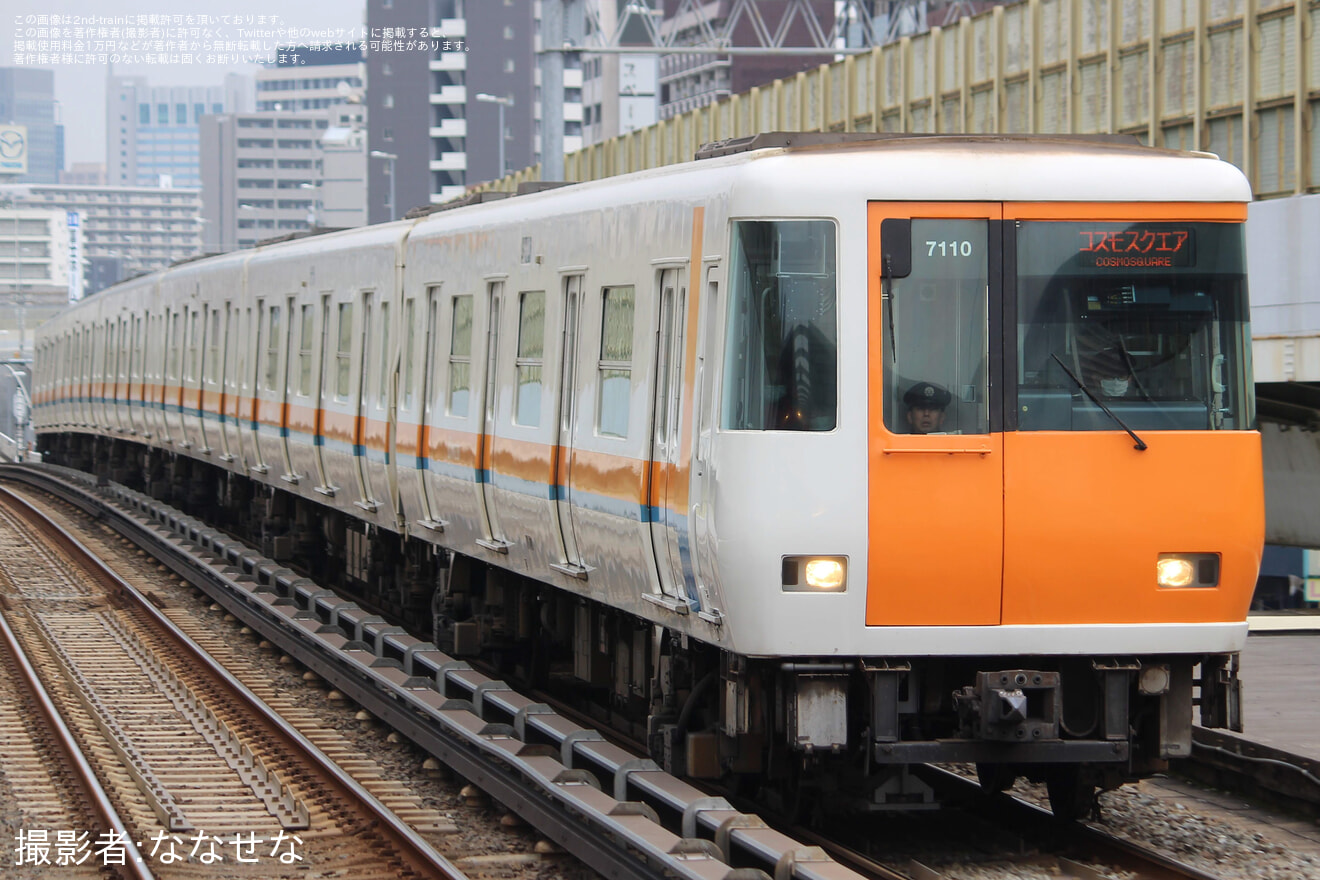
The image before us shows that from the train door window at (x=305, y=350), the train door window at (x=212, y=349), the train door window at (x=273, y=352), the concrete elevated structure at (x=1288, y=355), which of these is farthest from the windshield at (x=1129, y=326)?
A: the train door window at (x=212, y=349)

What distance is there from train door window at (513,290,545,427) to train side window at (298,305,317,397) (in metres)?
6.59

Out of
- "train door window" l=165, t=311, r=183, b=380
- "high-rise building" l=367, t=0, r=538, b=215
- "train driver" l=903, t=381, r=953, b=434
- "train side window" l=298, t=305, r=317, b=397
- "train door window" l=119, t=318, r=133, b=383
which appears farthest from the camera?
"high-rise building" l=367, t=0, r=538, b=215

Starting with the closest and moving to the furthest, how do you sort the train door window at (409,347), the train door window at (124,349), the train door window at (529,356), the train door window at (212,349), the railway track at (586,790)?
the railway track at (586,790) < the train door window at (529,356) < the train door window at (409,347) < the train door window at (212,349) < the train door window at (124,349)

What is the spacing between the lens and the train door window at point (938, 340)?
26.3 ft

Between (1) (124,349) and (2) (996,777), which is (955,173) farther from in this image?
(1) (124,349)

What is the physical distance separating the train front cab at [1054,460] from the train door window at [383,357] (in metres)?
7.60

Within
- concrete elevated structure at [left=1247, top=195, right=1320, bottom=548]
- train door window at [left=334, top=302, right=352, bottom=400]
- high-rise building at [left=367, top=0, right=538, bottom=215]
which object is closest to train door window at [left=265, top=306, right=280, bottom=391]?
train door window at [left=334, top=302, right=352, bottom=400]

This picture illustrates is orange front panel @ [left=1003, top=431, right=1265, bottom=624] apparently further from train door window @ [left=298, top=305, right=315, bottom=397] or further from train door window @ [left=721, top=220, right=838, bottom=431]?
train door window @ [left=298, top=305, right=315, bottom=397]

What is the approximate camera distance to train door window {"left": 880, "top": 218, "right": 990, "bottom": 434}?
801 cm

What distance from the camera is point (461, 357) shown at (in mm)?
13062

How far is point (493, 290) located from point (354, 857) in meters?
4.44

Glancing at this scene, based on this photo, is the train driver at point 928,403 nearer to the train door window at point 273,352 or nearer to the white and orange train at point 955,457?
the white and orange train at point 955,457

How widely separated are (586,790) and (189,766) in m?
3.12

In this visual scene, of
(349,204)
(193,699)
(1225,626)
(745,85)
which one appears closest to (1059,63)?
(193,699)
